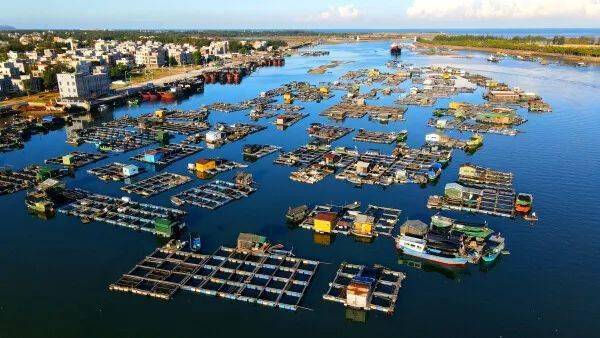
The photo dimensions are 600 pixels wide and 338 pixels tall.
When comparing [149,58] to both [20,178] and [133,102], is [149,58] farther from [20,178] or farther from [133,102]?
[20,178]

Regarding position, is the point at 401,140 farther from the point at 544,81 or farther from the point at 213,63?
the point at 213,63

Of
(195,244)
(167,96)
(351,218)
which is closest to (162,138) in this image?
(195,244)

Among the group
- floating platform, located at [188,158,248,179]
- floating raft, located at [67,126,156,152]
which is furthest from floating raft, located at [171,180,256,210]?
floating raft, located at [67,126,156,152]

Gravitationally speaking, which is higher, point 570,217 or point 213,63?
point 213,63

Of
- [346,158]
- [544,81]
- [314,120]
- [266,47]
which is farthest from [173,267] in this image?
[266,47]

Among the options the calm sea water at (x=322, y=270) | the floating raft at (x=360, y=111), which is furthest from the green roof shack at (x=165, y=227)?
the floating raft at (x=360, y=111)
